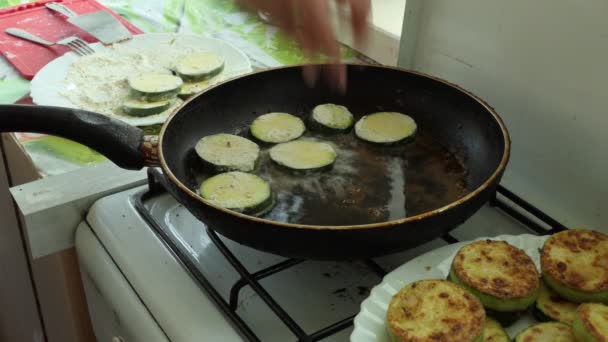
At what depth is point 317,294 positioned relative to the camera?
737 millimetres

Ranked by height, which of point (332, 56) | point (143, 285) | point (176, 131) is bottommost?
point (143, 285)

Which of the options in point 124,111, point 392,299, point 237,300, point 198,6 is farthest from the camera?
point 198,6

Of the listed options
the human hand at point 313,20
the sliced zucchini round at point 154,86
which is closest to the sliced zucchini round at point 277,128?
the human hand at point 313,20

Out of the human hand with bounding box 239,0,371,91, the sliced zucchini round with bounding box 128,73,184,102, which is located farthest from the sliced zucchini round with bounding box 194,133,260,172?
the sliced zucchini round with bounding box 128,73,184,102

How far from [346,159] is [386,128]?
0.08 m

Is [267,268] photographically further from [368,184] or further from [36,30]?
[36,30]

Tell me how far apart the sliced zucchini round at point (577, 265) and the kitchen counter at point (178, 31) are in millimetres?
684

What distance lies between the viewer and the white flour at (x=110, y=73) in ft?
3.72

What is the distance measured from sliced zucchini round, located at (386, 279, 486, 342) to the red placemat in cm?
95

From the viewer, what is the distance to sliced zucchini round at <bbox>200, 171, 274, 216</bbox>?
77 centimetres

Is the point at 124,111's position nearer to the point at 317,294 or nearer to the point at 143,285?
the point at 143,285

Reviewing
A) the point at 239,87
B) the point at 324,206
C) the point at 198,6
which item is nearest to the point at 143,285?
the point at 324,206

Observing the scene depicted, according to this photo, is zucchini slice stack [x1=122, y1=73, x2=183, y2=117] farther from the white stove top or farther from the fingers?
the fingers

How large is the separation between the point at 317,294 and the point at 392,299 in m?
0.15
